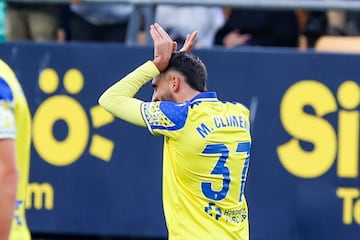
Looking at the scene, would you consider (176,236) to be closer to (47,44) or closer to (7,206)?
(7,206)

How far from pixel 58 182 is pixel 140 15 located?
152 centimetres

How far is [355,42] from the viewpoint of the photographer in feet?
29.1

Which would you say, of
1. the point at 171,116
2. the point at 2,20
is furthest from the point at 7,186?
the point at 2,20

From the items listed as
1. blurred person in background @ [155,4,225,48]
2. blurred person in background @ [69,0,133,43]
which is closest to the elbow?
blurred person in background @ [155,4,225,48]

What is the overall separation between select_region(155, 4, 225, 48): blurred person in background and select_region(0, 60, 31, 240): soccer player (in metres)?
4.97

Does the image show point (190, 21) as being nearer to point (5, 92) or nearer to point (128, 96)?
point (128, 96)

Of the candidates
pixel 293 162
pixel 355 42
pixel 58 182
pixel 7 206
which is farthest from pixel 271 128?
pixel 7 206

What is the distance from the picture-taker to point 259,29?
9.49 metres

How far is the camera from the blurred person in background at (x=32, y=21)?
31.2 ft

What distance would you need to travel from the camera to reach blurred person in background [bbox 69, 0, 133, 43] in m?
9.49

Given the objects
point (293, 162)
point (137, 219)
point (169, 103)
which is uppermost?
point (169, 103)

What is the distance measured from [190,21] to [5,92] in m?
5.31

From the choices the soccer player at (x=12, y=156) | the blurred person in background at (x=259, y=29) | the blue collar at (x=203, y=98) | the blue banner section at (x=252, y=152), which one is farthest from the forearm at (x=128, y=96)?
the blurred person in background at (x=259, y=29)

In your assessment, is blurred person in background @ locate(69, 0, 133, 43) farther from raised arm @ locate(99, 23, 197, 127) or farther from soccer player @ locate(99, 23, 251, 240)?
soccer player @ locate(99, 23, 251, 240)
